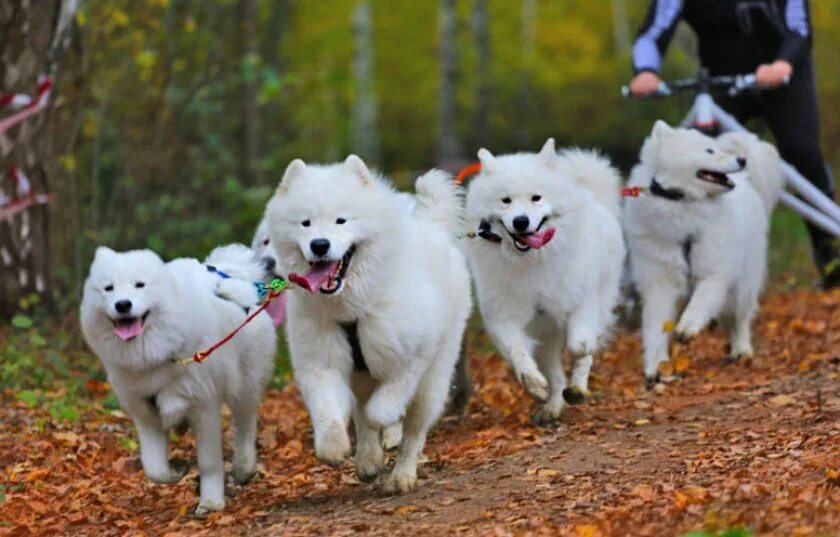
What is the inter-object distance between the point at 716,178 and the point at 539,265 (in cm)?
141

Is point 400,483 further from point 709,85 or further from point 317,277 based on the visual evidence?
point 709,85

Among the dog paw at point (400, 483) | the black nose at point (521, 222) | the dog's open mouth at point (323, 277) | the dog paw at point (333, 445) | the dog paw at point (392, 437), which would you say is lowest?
the dog paw at point (392, 437)

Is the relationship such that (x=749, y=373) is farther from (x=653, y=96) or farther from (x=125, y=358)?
(x=125, y=358)

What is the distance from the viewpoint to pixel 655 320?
762 cm

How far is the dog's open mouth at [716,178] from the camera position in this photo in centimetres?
724

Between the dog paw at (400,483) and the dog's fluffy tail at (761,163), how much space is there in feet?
10.1

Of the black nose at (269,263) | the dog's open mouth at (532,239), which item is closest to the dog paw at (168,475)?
the black nose at (269,263)

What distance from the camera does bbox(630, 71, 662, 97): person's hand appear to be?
808 centimetres

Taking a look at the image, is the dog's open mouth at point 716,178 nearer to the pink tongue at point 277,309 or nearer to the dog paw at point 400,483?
the pink tongue at point 277,309

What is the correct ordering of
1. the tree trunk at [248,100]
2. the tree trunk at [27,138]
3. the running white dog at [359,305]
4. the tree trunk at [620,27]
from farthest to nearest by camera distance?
the tree trunk at [620,27]
the tree trunk at [248,100]
the tree trunk at [27,138]
the running white dog at [359,305]

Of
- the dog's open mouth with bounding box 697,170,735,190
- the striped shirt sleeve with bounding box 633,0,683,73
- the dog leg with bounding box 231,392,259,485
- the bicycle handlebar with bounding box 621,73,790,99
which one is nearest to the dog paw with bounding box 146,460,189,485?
the dog leg with bounding box 231,392,259,485

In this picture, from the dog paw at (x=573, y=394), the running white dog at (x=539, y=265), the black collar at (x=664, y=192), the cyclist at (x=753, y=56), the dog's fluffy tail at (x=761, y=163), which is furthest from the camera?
the cyclist at (x=753, y=56)

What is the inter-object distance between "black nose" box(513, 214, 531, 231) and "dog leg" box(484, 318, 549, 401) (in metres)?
0.57

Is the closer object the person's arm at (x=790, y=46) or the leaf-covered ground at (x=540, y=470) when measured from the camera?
the leaf-covered ground at (x=540, y=470)
